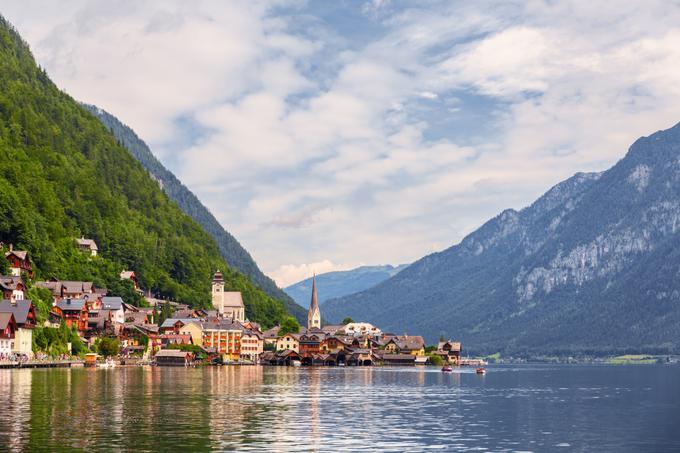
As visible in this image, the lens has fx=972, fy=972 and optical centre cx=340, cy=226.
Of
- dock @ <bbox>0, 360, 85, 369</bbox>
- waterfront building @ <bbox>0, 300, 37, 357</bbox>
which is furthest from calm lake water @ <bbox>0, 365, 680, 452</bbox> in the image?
waterfront building @ <bbox>0, 300, 37, 357</bbox>

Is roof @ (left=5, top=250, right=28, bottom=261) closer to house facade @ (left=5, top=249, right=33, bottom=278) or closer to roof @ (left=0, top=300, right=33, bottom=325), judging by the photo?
house facade @ (left=5, top=249, right=33, bottom=278)

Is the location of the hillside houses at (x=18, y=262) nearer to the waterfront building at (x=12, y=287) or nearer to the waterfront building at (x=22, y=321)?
the waterfront building at (x=12, y=287)

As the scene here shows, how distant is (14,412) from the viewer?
66.2 meters

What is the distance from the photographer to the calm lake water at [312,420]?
5459 centimetres

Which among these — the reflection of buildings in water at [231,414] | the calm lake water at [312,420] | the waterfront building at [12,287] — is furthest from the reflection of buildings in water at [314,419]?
the waterfront building at [12,287]

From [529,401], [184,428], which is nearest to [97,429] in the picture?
[184,428]

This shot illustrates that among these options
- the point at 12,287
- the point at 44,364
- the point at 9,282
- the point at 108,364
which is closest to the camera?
the point at 44,364

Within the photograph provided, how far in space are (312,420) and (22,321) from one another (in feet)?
327

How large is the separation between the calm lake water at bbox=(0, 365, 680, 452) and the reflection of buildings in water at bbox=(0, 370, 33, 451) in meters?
0.07

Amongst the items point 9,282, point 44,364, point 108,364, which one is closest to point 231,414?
point 44,364

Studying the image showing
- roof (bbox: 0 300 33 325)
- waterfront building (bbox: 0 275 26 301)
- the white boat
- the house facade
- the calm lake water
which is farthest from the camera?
the house facade

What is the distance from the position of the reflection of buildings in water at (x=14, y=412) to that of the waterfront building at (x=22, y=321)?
166 ft

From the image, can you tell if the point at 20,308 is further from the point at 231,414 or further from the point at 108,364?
the point at 231,414

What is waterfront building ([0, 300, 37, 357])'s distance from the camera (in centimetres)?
15400
